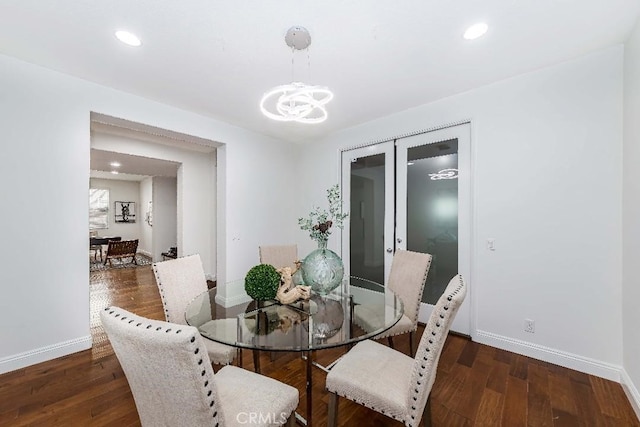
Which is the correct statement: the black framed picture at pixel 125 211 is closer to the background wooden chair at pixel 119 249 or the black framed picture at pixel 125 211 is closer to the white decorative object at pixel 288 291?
the background wooden chair at pixel 119 249

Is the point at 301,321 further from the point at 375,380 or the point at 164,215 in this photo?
the point at 164,215

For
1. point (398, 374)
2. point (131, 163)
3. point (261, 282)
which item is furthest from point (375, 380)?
point (131, 163)

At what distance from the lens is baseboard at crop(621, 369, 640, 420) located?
1.74 metres

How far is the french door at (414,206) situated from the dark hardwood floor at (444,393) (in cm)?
70

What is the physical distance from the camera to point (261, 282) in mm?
1754

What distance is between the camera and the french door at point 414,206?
2.93m

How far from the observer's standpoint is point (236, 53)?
2.17 m

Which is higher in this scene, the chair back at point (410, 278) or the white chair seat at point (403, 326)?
the chair back at point (410, 278)

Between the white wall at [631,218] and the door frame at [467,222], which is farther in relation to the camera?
the door frame at [467,222]

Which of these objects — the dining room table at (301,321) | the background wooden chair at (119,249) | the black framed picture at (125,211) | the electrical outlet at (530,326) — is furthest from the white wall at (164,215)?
the electrical outlet at (530,326)

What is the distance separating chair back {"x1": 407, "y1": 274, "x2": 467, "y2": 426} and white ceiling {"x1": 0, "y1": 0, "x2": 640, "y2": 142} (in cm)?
177

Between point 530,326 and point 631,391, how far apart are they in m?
0.67

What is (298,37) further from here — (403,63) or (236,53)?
(403,63)

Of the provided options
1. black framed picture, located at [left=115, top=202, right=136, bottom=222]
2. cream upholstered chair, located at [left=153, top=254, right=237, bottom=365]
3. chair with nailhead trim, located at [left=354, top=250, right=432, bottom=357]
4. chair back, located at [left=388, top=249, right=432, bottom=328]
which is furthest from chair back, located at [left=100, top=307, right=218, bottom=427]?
black framed picture, located at [left=115, top=202, right=136, bottom=222]
